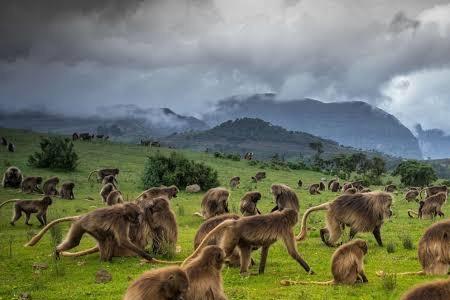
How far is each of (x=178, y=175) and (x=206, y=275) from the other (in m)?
31.4

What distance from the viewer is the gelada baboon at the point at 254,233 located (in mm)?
13055

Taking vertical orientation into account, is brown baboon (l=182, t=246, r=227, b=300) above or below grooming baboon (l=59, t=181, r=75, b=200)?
above

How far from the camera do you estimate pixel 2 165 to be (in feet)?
152

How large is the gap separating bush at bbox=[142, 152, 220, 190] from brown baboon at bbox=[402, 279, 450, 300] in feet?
108

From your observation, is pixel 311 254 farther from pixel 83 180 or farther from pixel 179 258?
pixel 83 180

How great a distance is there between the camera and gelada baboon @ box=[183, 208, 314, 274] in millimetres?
13055

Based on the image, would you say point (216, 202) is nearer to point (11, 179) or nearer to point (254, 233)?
point (254, 233)

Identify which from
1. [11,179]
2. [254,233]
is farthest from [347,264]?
[11,179]

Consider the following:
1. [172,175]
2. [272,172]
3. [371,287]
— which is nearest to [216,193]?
[371,287]

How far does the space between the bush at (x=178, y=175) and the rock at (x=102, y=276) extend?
2698 cm

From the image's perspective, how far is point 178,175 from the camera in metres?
40.9

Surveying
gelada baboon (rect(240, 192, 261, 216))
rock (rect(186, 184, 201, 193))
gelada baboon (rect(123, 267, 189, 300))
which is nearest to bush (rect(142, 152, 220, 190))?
rock (rect(186, 184, 201, 193))

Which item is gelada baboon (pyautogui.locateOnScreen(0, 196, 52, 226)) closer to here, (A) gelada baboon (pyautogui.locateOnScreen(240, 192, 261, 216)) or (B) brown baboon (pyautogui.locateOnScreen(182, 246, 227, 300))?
(A) gelada baboon (pyautogui.locateOnScreen(240, 192, 261, 216))

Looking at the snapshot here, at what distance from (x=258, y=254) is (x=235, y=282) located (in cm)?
430
